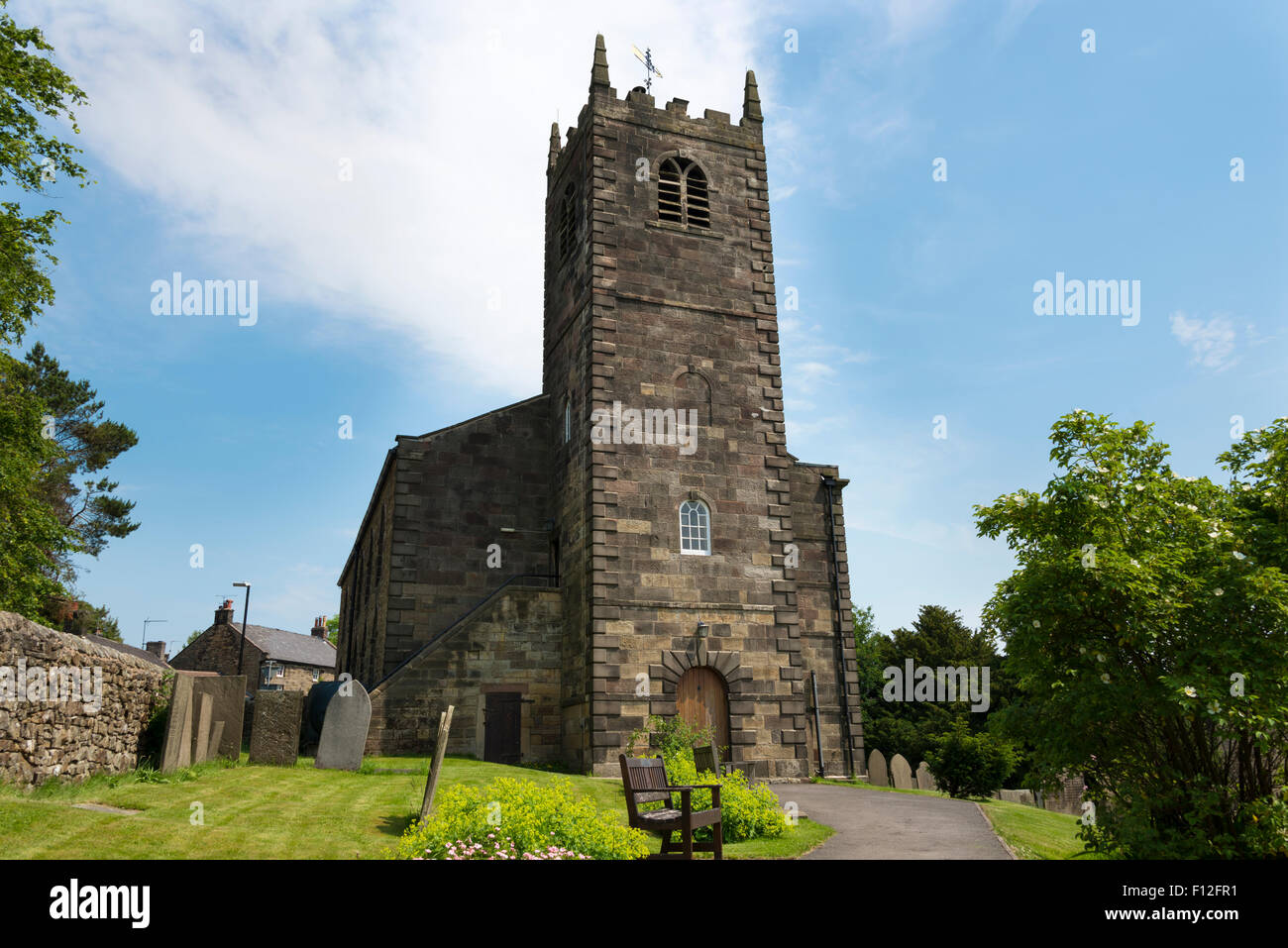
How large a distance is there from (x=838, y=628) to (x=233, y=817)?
62.3 ft

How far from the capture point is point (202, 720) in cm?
1567

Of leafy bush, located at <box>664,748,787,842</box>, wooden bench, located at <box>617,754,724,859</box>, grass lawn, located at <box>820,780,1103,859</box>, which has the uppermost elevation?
wooden bench, located at <box>617,754,724,859</box>

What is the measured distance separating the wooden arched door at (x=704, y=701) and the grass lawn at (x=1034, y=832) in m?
6.07

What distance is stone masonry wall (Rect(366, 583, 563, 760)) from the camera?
20.7 m

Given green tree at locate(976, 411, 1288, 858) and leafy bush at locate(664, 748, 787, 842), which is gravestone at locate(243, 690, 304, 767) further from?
green tree at locate(976, 411, 1288, 858)

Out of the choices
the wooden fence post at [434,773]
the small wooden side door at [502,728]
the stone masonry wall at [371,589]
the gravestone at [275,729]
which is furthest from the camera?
the stone masonry wall at [371,589]

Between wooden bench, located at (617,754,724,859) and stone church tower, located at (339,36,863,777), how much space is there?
31.0ft

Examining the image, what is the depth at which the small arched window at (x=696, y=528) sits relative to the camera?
875 inches

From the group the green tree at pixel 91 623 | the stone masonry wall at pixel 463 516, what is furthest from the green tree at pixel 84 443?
the stone masonry wall at pixel 463 516

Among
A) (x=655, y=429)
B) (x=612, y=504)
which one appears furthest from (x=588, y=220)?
(x=612, y=504)

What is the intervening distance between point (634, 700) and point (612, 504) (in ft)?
15.9

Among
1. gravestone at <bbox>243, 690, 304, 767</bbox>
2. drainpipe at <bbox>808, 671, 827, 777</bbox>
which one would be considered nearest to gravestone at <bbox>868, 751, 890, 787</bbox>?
drainpipe at <bbox>808, 671, 827, 777</bbox>

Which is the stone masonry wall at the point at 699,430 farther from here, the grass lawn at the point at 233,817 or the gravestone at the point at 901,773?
the grass lawn at the point at 233,817
